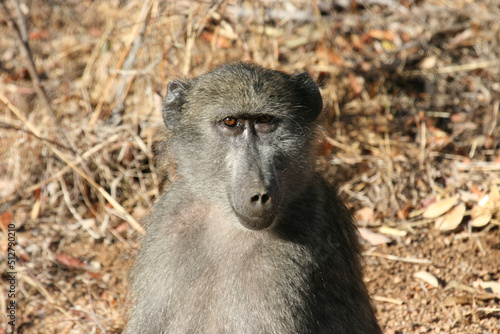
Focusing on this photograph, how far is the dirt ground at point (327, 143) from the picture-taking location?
3.72 meters

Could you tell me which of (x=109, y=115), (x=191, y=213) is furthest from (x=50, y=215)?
(x=191, y=213)

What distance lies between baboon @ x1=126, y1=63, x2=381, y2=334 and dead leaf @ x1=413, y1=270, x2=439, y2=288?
99 cm

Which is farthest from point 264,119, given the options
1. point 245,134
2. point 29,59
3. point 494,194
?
point 29,59

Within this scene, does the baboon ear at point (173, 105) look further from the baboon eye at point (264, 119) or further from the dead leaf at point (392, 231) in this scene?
the dead leaf at point (392, 231)

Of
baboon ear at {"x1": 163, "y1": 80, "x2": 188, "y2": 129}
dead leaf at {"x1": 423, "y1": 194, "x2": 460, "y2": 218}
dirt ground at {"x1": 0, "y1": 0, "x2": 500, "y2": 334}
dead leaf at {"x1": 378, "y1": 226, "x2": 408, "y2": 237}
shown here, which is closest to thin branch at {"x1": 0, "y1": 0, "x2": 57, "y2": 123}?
dirt ground at {"x1": 0, "y1": 0, "x2": 500, "y2": 334}

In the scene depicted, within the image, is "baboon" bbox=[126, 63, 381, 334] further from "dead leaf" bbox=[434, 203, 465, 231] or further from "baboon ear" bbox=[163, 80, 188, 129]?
"dead leaf" bbox=[434, 203, 465, 231]

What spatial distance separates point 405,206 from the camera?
4238 millimetres

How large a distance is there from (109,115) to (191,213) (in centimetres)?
214

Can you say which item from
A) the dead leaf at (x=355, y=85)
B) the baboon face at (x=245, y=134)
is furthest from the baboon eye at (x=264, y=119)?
the dead leaf at (x=355, y=85)

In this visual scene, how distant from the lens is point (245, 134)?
97.2 inches

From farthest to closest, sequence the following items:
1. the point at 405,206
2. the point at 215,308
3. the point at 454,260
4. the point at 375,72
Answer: the point at 375,72
the point at 405,206
the point at 454,260
the point at 215,308

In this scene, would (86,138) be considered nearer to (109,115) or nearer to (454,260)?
(109,115)

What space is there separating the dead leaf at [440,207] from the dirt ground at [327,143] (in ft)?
0.05

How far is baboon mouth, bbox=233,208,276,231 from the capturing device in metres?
2.29
